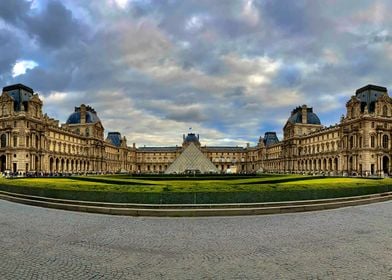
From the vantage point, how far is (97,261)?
7684 millimetres

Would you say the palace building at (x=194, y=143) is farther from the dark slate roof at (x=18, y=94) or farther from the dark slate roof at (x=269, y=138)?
the dark slate roof at (x=269, y=138)

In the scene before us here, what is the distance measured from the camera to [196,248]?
8.90m

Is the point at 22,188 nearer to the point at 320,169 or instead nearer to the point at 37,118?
the point at 37,118

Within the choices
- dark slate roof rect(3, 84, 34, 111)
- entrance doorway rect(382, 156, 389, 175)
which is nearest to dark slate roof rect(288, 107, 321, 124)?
entrance doorway rect(382, 156, 389, 175)

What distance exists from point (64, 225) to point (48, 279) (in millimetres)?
6213

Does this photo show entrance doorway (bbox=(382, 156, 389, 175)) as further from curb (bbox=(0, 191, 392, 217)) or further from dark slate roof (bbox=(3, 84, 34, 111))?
dark slate roof (bbox=(3, 84, 34, 111))

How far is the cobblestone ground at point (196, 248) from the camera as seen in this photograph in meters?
6.94

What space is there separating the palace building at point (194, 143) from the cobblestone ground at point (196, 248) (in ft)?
143

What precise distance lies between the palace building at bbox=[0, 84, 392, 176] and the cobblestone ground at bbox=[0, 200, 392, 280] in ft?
143

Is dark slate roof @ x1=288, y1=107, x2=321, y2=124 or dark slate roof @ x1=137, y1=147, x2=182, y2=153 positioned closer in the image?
dark slate roof @ x1=288, y1=107, x2=321, y2=124

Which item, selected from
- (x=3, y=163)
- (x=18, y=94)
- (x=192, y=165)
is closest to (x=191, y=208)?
(x=192, y=165)

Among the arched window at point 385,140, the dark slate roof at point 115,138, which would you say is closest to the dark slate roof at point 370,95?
the arched window at point 385,140

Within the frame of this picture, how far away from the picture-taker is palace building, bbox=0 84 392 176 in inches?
2635

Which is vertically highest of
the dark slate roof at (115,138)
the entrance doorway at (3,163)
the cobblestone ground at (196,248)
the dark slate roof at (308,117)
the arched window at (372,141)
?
the dark slate roof at (308,117)
